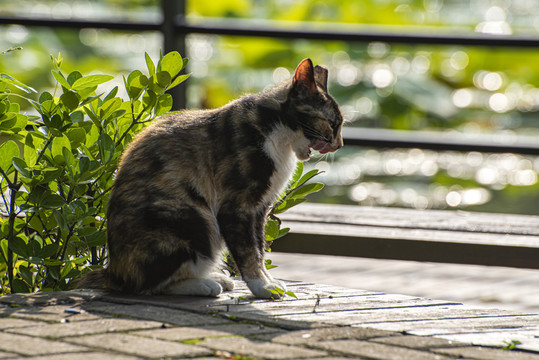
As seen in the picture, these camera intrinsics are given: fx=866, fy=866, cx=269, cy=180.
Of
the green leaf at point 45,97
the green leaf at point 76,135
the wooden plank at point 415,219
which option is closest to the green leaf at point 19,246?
the green leaf at point 76,135

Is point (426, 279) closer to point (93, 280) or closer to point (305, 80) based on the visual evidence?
point (305, 80)

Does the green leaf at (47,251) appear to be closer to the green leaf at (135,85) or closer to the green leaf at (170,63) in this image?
the green leaf at (135,85)

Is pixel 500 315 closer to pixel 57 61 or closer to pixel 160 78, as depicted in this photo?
pixel 160 78

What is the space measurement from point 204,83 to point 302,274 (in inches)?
127

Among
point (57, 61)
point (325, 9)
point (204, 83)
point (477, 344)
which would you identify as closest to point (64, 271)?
point (57, 61)

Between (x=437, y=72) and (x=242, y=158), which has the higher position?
(x=437, y=72)

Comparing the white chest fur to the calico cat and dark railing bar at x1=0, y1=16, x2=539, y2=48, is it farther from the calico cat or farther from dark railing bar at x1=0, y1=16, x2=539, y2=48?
dark railing bar at x1=0, y1=16, x2=539, y2=48

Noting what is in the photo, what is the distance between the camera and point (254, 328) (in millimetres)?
2135

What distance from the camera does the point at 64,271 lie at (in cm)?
272

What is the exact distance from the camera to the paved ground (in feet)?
14.3

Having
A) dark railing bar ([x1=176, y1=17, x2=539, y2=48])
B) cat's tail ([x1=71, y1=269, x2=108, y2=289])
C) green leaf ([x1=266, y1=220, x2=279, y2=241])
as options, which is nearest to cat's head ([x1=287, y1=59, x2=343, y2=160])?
green leaf ([x1=266, y1=220, x2=279, y2=241])

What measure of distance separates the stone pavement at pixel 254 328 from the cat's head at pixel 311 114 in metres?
0.51

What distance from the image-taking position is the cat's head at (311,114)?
277 cm

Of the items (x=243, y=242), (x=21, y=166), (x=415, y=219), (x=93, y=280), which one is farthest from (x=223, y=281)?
(x=415, y=219)
